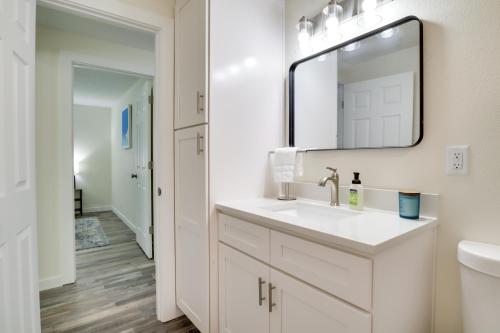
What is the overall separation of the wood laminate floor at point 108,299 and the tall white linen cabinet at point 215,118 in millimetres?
311

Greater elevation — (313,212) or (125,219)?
(313,212)

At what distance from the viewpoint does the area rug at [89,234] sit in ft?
10.8

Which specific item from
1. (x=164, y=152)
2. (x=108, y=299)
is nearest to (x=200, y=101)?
(x=164, y=152)

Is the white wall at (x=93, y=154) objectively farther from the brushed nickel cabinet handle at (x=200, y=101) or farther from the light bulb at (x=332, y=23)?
the light bulb at (x=332, y=23)

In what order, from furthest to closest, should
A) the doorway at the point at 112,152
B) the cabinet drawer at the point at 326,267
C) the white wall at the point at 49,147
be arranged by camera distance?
the doorway at the point at 112,152 < the white wall at the point at 49,147 < the cabinet drawer at the point at 326,267

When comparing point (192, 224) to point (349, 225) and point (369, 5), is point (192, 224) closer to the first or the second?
point (349, 225)

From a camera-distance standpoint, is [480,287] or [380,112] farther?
[380,112]

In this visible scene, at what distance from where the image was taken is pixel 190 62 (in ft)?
5.11

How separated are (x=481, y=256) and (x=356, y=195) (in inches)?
19.5

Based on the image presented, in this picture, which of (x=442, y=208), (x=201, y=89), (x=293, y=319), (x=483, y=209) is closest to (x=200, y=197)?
(x=201, y=89)

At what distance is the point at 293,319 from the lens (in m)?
1.01

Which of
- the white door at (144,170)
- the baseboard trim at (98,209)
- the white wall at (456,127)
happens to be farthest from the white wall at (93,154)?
the white wall at (456,127)

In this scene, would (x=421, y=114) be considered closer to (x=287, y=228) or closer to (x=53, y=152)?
(x=287, y=228)

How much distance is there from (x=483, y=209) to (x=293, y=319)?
0.84 m
